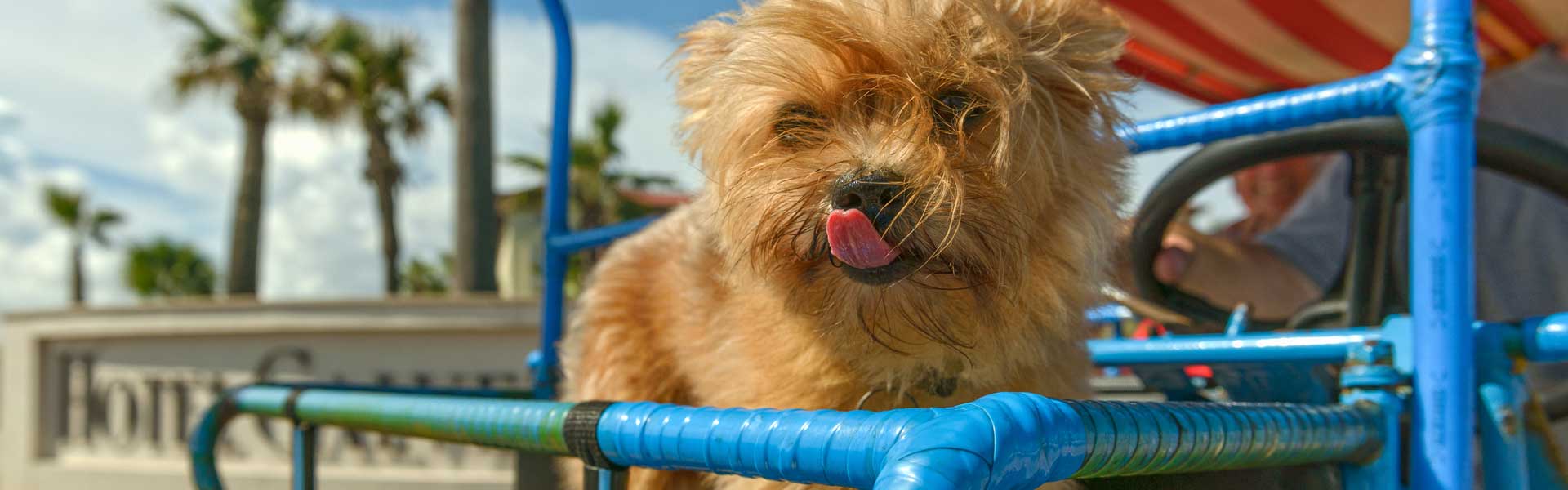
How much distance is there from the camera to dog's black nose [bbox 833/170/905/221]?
1.33 meters

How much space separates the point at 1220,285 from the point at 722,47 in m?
2.03

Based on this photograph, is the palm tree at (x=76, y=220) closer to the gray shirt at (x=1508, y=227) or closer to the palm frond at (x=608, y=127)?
the palm frond at (x=608, y=127)

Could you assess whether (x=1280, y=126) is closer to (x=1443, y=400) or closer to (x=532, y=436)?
(x=1443, y=400)

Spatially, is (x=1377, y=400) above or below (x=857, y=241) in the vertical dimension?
below

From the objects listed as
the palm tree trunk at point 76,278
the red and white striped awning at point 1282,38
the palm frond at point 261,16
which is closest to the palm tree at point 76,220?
the palm tree trunk at point 76,278

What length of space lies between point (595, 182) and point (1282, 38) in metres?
22.2

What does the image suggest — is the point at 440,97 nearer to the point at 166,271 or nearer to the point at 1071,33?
the point at 166,271

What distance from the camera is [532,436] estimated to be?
3.87 ft

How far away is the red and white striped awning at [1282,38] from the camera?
396 centimetres

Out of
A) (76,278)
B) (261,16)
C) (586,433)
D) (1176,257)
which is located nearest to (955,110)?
(586,433)

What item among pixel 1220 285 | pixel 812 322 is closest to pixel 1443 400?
pixel 812 322

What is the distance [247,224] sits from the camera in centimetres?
2105

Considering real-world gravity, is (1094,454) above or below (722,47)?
below

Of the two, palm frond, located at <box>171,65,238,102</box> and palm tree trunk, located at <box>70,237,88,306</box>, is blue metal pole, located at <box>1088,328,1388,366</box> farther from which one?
palm tree trunk, located at <box>70,237,88,306</box>
